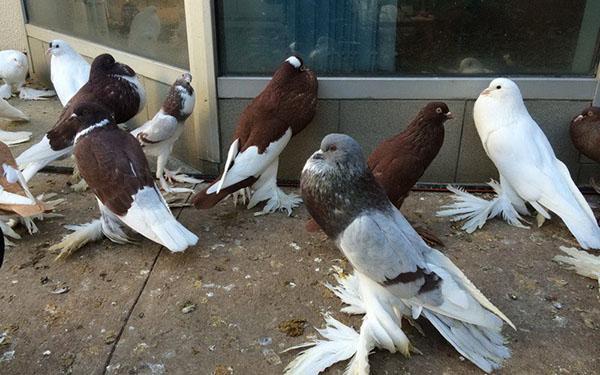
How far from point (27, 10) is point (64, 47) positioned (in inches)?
90.9

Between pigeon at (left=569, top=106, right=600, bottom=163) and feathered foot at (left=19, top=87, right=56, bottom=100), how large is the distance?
5537 millimetres

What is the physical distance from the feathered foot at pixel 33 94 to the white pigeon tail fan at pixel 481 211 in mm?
4817

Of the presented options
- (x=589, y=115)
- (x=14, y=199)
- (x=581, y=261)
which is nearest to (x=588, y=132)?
(x=589, y=115)

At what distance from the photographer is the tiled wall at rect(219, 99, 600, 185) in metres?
3.75

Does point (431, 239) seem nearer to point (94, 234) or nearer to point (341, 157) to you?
point (341, 157)

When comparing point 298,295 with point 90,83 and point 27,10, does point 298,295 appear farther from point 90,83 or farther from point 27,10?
point 27,10

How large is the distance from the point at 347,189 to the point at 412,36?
6.74 ft

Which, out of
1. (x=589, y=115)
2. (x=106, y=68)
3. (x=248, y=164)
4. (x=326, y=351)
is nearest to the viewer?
(x=326, y=351)

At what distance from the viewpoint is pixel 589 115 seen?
3.49 meters

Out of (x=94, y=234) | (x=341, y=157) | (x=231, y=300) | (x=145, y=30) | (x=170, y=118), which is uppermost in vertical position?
(x=145, y=30)

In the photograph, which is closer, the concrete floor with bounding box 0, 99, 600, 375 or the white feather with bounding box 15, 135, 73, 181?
the concrete floor with bounding box 0, 99, 600, 375

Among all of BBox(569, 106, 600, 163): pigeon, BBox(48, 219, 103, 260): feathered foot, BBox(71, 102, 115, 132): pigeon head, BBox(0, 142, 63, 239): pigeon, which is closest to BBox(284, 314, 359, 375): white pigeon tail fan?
BBox(48, 219, 103, 260): feathered foot

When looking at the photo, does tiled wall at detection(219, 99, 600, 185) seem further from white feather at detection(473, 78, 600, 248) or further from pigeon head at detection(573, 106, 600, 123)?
white feather at detection(473, 78, 600, 248)

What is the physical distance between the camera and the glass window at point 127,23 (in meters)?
4.09
